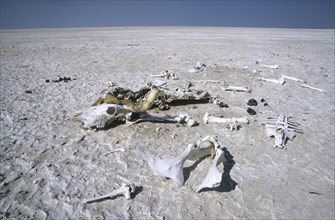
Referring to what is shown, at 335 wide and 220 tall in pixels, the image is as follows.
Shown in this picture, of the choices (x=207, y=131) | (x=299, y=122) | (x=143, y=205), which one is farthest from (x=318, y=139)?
(x=143, y=205)

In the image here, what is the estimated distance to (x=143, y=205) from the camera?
9.41 feet

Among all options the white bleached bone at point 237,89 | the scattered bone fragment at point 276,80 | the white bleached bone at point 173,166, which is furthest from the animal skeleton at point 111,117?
the scattered bone fragment at point 276,80

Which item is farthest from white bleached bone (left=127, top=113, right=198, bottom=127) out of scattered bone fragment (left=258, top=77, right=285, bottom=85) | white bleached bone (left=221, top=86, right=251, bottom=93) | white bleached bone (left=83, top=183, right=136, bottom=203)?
scattered bone fragment (left=258, top=77, right=285, bottom=85)

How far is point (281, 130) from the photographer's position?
15.3 ft

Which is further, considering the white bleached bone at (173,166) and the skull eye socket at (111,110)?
the skull eye socket at (111,110)

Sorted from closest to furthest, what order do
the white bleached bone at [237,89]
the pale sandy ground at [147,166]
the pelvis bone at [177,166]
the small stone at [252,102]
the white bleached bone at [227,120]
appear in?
the pale sandy ground at [147,166], the pelvis bone at [177,166], the white bleached bone at [227,120], the small stone at [252,102], the white bleached bone at [237,89]

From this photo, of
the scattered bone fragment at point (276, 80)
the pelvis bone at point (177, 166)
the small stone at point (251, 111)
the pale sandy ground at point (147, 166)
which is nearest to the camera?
the pale sandy ground at point (147, 166)

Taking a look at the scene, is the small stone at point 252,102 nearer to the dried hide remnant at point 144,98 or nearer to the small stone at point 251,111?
the small stone at point 251,111

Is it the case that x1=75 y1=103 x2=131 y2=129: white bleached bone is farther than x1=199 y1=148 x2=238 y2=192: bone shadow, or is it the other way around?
x1=75 y1=103 x2=131 y2=129: white bleached bone

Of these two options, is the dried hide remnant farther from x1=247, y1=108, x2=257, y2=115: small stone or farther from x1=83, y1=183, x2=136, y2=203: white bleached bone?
x1=83, y1=183, x2=136, y2=203: white bleached bone

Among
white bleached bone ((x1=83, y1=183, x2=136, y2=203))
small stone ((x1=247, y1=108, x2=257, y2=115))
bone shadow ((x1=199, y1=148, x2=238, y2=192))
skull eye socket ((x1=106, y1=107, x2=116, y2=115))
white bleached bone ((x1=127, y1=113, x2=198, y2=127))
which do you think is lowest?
bone shadow ((x1=199, y1=148, x2=238, y2=192))

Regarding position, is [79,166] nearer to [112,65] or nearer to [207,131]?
[207,131]

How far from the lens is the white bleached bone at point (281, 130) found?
4.24 m

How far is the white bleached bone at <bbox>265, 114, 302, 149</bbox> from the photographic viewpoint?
4.24 meters
